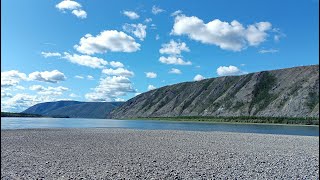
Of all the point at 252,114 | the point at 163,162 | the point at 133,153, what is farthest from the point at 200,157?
the point at 252,114

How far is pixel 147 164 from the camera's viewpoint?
73.0 feet

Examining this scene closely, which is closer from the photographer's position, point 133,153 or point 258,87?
point 133,153

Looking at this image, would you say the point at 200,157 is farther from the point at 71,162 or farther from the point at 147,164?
the point at 71,162

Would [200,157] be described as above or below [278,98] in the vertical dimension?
below

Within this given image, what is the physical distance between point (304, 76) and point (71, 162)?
17012cm

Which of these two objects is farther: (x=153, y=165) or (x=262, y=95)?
(x=262, y=95)

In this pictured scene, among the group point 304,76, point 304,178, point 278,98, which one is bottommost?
point 304,178

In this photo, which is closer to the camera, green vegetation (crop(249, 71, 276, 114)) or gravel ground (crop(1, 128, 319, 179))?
gravel ground (crop(1, 128, 319, 179))

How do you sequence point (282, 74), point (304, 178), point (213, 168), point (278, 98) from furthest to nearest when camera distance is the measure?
point (282, 74) → point (278, 98) → point (213, 168) → point (304, 178)

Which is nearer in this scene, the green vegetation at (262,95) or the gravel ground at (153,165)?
the gravel ground at (153,165)

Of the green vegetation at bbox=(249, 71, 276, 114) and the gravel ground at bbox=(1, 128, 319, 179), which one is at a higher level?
the green vegetation at bbox=(249, 71, 276, 114)

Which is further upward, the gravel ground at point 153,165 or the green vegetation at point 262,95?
the green vegetation at point 262,95

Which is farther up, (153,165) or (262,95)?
(262,95)

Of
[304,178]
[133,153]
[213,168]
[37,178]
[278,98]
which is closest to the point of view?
[37,178]
